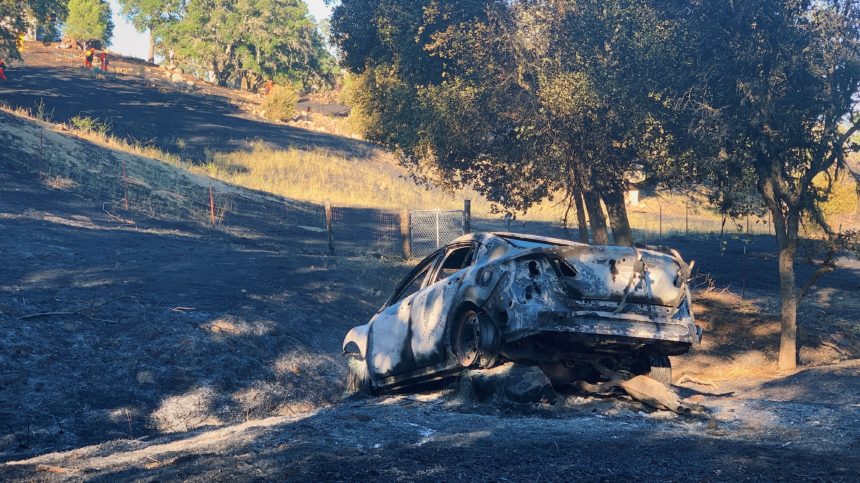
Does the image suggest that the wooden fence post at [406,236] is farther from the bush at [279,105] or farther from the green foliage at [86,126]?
the bush at [279,105]

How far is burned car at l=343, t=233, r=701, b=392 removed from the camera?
7.63 metres

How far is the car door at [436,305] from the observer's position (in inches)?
332

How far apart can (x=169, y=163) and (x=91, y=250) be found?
18.6 metres

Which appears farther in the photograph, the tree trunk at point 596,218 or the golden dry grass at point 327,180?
the golden dry grass at point 327,180

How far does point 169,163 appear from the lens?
3747 cm

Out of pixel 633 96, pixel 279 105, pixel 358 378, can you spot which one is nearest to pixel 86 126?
pixel 279 105

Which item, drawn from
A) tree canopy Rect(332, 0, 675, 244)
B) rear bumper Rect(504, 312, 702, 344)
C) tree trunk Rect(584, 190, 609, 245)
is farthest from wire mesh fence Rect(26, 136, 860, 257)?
rear bumper Rect(504, 312, 702, 344)

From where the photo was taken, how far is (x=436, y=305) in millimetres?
8602

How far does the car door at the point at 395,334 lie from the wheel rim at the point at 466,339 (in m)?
0.74

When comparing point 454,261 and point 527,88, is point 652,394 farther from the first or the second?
point 527,88

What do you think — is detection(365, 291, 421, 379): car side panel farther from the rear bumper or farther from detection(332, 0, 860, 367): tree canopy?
detection(332, 0, 860, 367): tree canopy

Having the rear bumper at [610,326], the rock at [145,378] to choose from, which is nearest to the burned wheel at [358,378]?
the rear bumper at [610,326]

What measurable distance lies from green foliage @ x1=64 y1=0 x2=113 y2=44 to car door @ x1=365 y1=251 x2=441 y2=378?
87835 mm

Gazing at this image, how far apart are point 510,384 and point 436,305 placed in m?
1.21
